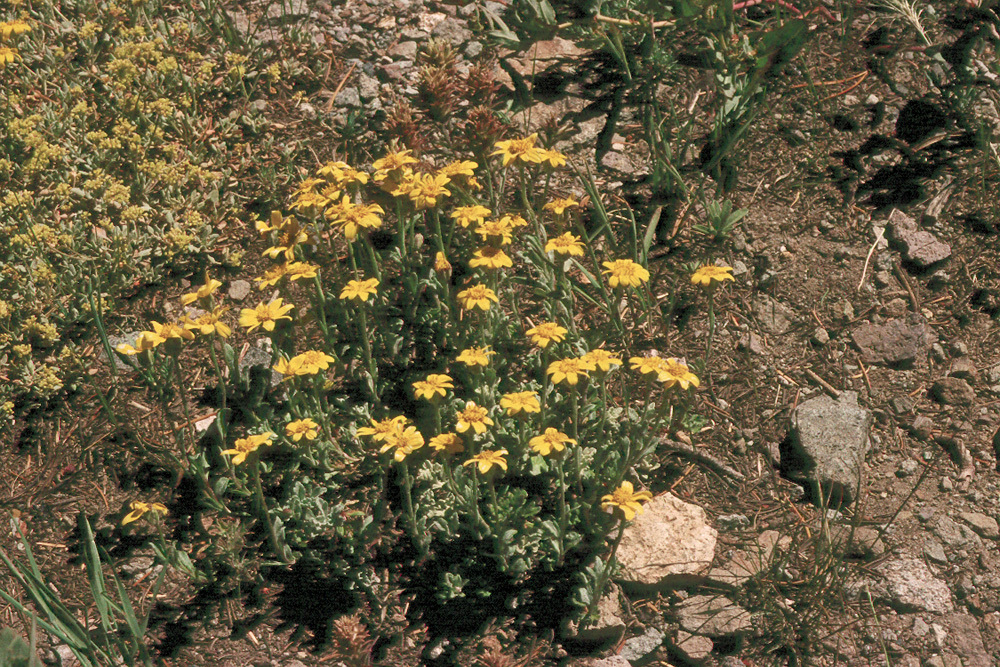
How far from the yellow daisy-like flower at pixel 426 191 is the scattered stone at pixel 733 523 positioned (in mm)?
1525

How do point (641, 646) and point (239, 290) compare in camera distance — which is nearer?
point (641, 646)

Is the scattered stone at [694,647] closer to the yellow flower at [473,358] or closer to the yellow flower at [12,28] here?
the yellow flower at [473,358]

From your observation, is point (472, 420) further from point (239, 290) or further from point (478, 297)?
point (239, 290)

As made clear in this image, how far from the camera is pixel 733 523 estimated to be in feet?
9.95

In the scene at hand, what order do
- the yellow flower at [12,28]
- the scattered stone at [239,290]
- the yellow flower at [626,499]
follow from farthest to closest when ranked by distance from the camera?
the yellow flower at [12,28]
the scattered stone at [239,290]
the yellow flower at [626,499]

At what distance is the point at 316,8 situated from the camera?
4477 millimetres

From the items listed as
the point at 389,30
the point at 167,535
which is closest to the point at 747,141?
the point at 389,30

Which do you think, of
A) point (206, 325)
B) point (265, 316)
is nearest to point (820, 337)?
point (265, 316)

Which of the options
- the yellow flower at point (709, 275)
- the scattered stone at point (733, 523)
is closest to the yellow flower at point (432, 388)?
the yellow flower at point (709, 275)

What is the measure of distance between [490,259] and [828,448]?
143cm

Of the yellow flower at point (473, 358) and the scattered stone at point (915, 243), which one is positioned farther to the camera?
the scattered stone at point (915, 243)

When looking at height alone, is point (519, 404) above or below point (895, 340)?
above

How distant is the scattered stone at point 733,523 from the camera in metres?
3.03

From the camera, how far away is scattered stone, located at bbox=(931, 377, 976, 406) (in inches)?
127
